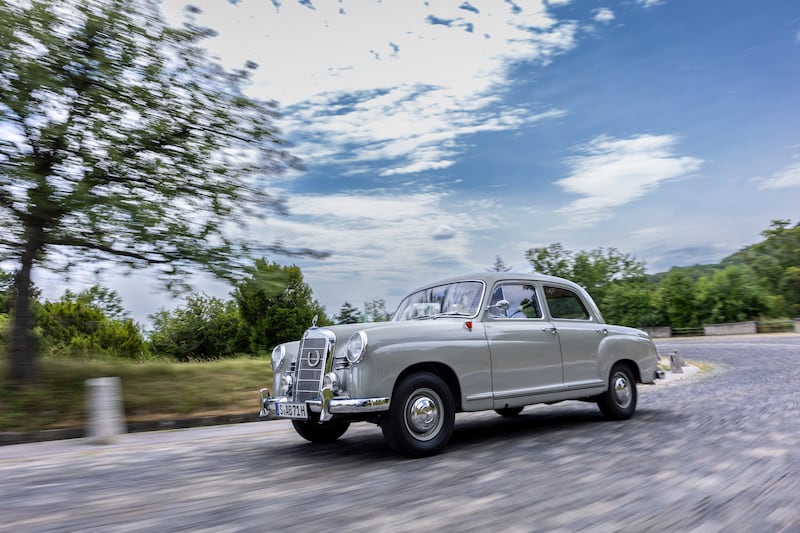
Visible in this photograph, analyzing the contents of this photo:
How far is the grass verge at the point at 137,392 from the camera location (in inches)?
417

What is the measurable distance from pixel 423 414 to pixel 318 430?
1.90 m

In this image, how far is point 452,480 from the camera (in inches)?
202

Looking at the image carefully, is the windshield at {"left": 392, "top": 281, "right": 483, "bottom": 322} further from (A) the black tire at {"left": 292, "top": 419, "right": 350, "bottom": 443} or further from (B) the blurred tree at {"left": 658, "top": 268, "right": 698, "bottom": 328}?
(B) the blurred tree at {"left": 658, "top": 268, "right": 698, "bottom": 328}

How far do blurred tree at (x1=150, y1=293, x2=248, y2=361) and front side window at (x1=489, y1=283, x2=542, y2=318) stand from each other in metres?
60.2

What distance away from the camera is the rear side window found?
26.7 feet

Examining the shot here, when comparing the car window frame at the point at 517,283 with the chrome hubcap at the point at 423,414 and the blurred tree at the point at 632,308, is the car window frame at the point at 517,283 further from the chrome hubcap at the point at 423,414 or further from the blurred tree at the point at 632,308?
the blurred tree at the point at 632,308

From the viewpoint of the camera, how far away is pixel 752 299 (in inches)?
2185

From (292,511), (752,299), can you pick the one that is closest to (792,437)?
(292,511)

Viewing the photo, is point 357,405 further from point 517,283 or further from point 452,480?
point 517,283

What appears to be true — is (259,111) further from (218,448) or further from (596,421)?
(596,421)

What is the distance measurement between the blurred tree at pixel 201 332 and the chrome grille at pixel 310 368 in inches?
2387

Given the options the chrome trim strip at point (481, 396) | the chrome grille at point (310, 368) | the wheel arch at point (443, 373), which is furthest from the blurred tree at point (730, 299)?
the chrome grille at point (310, 368)

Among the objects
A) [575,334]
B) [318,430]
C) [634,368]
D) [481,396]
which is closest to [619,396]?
[634,368]

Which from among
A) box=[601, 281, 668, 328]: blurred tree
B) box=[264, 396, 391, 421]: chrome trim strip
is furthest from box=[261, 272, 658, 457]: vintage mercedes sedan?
box=[601, 281, 668, 328]: blurred tree
